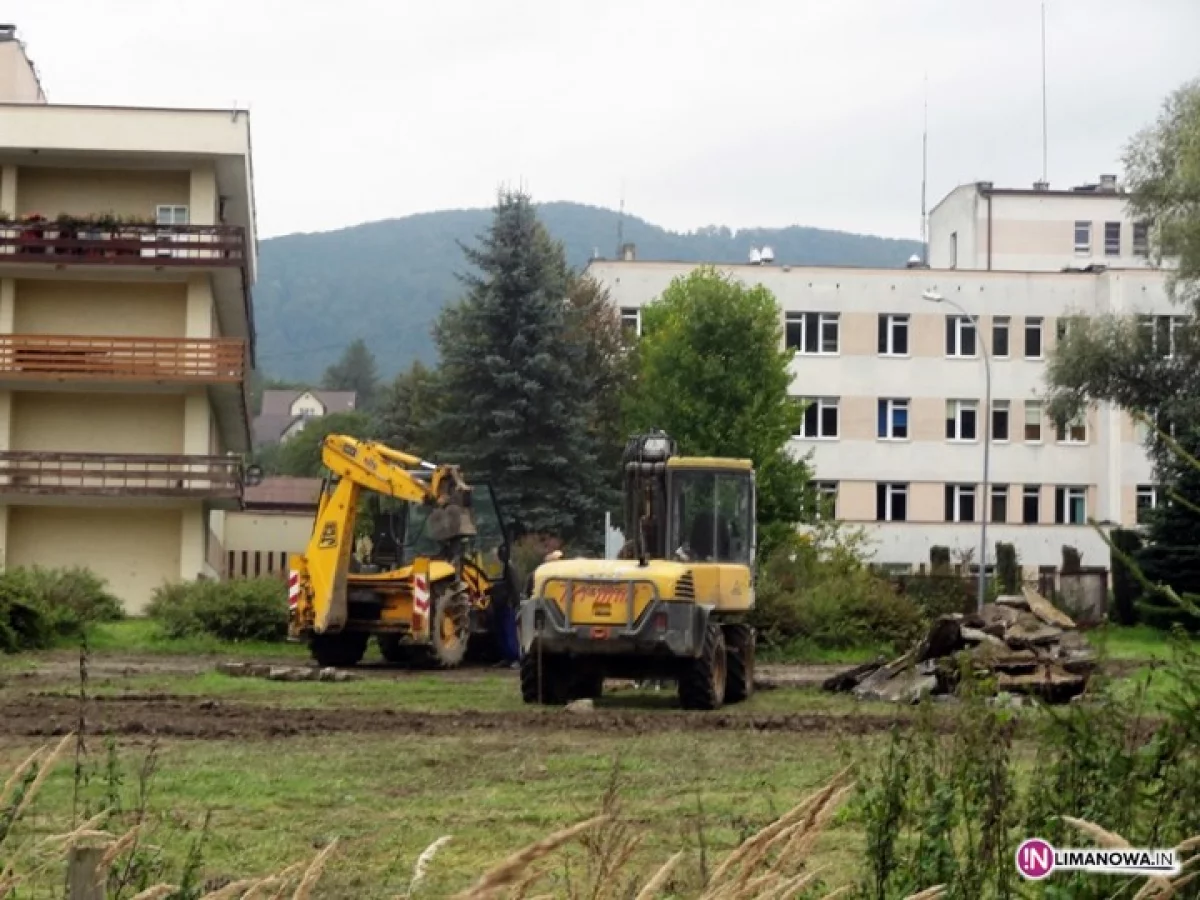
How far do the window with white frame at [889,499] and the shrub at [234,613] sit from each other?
4254 centimetres

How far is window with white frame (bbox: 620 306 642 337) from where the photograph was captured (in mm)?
71781

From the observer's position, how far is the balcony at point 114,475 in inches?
2100

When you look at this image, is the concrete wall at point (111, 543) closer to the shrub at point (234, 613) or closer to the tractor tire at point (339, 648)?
the shrub at point (234, 613)

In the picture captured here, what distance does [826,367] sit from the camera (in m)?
78.5

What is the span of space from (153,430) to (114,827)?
47.0 meters

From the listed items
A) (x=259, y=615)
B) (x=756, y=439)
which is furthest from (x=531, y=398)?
(x=259, y=615)

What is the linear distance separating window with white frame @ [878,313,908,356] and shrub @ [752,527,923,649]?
120ft

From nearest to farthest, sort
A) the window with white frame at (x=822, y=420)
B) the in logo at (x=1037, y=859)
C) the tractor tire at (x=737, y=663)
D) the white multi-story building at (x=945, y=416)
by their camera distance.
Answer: the in logo at (x=1037, y=859), the tractor tire at (x=737, y=663), the white multi-story building at (x=945, y=416), the window with white frame at (x=822, y=420)

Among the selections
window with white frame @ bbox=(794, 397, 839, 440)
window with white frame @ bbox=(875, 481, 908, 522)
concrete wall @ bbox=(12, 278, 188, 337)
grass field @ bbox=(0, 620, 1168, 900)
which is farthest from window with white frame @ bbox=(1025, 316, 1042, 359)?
grass field @ bbox=(0, 620, 1168, 900)

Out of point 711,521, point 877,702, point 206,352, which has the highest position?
point 206,352

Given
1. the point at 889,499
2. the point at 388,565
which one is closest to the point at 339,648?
the point at 388,565

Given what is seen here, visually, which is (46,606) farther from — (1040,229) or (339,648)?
(1040,229)

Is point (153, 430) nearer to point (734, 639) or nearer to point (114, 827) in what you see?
point (734, 639)

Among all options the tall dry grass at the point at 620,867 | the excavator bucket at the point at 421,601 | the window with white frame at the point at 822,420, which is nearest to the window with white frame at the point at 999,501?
the window with white frame at the point at 822,420
